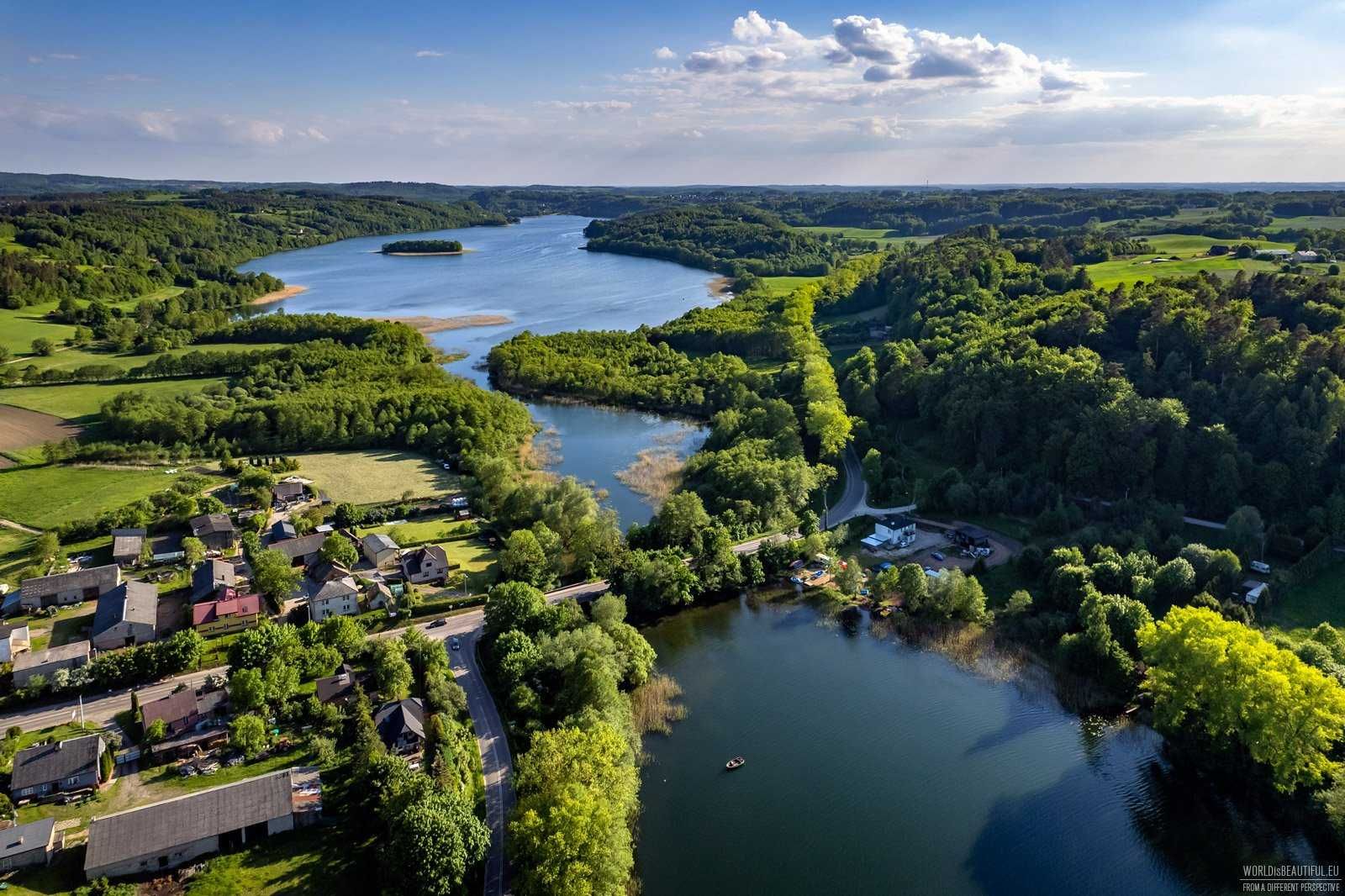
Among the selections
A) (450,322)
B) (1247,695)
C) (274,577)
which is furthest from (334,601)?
(450,322)

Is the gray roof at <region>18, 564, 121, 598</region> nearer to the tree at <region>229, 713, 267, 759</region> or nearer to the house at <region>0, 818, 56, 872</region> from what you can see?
the tree at <region>229, 713, 267, 759</region>

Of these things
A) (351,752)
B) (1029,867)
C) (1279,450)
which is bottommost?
(1029,867)

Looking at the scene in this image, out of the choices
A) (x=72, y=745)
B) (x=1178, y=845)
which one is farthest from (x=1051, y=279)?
(x=72, y=745)

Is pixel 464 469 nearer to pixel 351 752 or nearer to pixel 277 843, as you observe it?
pixel 351 752

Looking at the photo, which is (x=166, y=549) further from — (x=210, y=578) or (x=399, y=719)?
(x=399, y=719)

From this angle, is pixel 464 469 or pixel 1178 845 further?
pixel 464 469

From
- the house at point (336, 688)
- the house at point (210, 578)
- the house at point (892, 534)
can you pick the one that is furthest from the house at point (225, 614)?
the house at point (892, 534)

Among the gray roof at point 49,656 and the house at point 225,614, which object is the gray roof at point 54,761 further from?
the house at point 225,614
